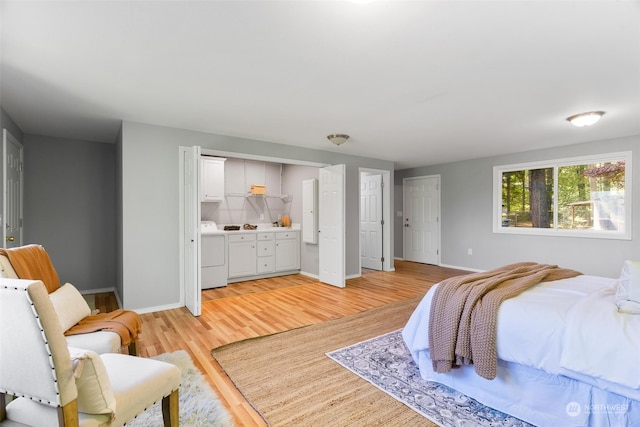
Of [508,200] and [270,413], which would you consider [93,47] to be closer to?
[270,413]

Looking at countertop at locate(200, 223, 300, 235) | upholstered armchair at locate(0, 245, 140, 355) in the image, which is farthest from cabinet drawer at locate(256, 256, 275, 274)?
upholstered armchair at locate(0, 245, 140, 355)

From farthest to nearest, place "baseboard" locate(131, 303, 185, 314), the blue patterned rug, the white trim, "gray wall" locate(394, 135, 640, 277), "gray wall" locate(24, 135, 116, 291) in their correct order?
1. "gray wall" locate(394, 135, 640, 277)
2. "gray wall" locate(24, 135, 116, 291)
3. the white trim
4. "baseboard" locate(131, 303, 185, 314)
5. the blue patterned rug

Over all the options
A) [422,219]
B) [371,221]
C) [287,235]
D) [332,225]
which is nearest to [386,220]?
[371,221]

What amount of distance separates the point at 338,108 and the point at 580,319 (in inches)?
103

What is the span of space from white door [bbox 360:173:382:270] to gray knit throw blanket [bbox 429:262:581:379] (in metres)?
4.16

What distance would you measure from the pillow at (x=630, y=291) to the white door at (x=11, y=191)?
5.34 meters

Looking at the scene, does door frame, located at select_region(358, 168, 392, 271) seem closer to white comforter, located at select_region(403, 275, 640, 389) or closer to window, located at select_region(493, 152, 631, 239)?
window, located at select_region(493, 152, 631, 239)

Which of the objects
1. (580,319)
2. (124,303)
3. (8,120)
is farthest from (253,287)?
(580,319)

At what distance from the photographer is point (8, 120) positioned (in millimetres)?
3496

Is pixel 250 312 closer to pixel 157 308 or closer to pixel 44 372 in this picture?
pixel 157 308

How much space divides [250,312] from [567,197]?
5.42 m

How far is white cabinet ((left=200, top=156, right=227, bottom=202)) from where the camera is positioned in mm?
5371

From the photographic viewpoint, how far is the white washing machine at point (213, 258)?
4918 mm

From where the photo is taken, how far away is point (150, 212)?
377 cm
